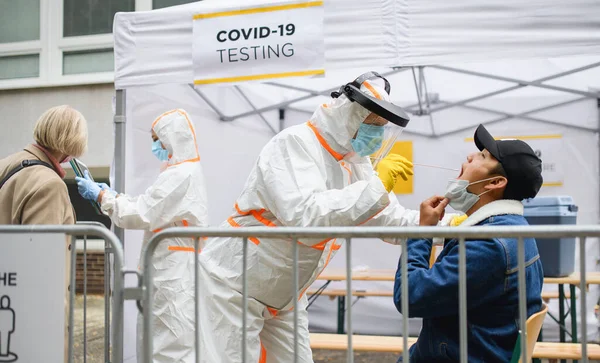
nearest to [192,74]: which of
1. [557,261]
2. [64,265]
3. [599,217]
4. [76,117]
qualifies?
[76,117]

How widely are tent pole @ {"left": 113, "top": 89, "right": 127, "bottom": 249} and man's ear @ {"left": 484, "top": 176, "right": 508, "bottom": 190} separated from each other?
9.17ft

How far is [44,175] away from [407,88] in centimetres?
427

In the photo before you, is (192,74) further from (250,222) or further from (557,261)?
(557,261)

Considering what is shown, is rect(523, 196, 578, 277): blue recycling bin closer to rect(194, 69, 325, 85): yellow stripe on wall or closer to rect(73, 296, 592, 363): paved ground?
rect(73, 296, 592, 363): paved ground

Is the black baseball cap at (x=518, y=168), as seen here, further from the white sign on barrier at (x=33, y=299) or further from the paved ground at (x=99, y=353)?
the paved ground at (x=99, y=353)

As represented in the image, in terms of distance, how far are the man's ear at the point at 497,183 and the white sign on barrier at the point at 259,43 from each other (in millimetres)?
1566

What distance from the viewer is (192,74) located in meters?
3.69

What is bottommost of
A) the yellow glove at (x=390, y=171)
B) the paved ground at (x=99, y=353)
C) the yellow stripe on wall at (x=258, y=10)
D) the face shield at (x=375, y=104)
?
the paved ground at (x=99, y=353)

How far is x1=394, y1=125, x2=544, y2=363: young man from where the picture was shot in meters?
1.89

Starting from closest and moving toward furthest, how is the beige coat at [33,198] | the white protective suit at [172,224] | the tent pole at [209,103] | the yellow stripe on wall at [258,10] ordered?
the beige coat at [33,198] → the yellow stripe on wall at [258,10] → the white protective suit at [172,224] → the tent pole at [209,103]

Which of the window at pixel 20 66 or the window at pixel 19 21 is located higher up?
the window at pixel 19 21

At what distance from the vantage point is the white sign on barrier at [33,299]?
1.98 meters

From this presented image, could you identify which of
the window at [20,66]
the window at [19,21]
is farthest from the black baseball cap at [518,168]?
the window at [19,21]

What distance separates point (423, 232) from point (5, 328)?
1480 mm
